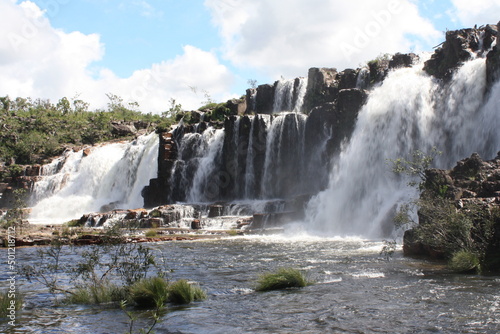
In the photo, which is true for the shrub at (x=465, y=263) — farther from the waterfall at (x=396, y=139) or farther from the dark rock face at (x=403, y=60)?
the dark rock face at (x=403, y=60)

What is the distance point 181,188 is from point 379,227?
25.6 meters

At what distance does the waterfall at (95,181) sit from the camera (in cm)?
5219

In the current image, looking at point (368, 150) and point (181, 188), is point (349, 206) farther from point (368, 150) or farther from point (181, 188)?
point (181, 188)

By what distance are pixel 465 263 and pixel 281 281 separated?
18.5 feet

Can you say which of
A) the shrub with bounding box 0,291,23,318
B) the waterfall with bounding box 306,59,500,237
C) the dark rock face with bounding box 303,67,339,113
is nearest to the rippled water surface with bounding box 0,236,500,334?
the shrub with bounding box 0,291,23,318

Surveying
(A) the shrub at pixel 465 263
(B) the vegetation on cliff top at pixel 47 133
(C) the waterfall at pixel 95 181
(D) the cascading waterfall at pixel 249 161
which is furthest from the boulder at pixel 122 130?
(A) the shrub at pixel 465 263

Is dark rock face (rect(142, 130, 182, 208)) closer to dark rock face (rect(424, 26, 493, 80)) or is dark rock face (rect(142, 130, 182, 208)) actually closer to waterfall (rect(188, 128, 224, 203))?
waterfall (rect(188, 128, 224, 203))

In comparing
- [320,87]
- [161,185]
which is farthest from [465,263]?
[320,87]

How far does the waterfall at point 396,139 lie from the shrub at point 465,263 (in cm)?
1173

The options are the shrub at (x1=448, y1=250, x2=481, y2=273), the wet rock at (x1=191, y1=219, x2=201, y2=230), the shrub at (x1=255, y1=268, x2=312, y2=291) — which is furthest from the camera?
the wet rock at (x1=191, y1=219, x2=201, y2=230)

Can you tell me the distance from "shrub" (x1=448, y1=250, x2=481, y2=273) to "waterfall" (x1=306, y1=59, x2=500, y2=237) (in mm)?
11726

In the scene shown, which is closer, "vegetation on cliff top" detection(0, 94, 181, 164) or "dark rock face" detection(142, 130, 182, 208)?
"dark rock face" detection(142, 130, 182, 208)

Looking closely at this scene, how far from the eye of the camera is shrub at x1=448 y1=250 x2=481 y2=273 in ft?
47.4

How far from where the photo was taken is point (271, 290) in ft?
43.4
